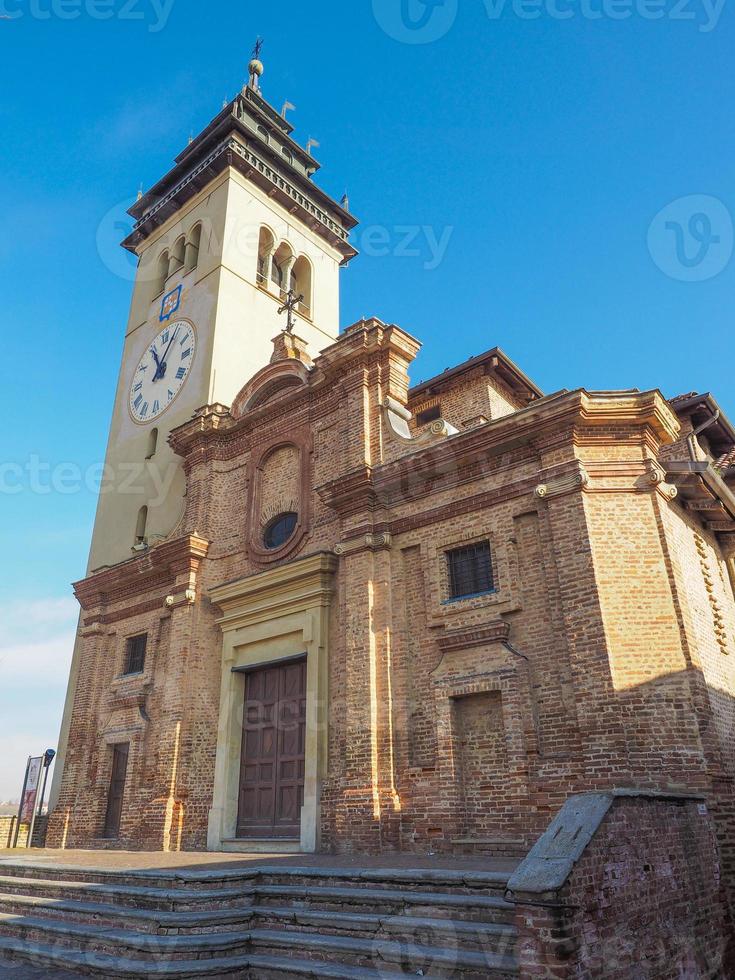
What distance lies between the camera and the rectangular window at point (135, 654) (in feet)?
56.6

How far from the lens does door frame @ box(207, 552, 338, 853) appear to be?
1277 cm

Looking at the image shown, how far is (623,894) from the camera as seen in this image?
6676 millimetres

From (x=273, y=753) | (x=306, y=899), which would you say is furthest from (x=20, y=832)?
(x=306, y=899)

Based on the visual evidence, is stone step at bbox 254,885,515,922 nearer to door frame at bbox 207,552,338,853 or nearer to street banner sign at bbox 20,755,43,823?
door frame at bbox 207,552,338,853

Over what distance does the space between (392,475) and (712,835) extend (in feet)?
24.2

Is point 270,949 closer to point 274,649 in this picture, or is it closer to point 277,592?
point 274,649

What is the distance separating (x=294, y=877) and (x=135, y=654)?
1014 cm

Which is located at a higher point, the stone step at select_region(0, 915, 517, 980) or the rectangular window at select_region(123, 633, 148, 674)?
the rectangular window at select_region(123, 633, 148, 674)

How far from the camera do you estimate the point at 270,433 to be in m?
16.8

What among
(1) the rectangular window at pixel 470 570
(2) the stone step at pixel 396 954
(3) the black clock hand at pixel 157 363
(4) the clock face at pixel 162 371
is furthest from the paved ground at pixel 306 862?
(3) the black clock hand at pixel 157 363

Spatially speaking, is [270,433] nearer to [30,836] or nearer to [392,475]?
[392,475]

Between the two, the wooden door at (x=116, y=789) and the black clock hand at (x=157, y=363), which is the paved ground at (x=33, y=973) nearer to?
the wooden door at (x=116, y=789)

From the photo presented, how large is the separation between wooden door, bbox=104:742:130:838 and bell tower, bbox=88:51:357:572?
479cm

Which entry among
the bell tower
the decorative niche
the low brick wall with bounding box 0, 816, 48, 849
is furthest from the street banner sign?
the decorative niche
